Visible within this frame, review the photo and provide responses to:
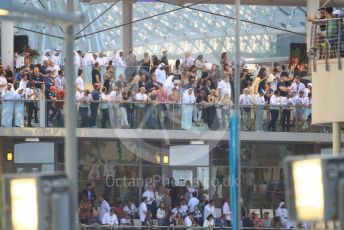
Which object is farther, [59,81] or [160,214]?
[59,81]

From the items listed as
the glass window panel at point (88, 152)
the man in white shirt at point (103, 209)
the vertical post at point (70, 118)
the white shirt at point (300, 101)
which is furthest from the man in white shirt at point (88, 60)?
the vertical post at point (70, 118)

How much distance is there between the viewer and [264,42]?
90.7 meters

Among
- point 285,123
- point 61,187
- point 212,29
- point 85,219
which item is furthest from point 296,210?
point 212,29

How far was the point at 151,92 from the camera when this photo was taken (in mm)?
41031

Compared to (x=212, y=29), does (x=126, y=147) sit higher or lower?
lower

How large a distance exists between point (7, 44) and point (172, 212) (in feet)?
32.7

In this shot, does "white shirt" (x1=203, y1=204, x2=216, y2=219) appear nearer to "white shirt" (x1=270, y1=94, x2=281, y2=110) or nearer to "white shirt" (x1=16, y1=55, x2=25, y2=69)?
"white shirt" (x1=270, y1=94, x2=281, y2=110)

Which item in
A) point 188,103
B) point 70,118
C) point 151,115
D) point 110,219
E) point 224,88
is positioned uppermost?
point 224,88

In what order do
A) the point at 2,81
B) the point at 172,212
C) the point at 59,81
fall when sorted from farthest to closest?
1. the point at 59,81
2. the point at 2,81
3. the point at 172,212

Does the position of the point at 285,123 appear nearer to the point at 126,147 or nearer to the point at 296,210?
the point at 126,147

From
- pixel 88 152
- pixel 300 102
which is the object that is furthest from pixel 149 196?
pixel 300 102

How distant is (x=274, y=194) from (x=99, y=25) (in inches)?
1812

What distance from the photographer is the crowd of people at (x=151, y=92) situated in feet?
133

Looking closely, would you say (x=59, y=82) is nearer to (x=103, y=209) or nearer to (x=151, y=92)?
(x=151, y=92)
